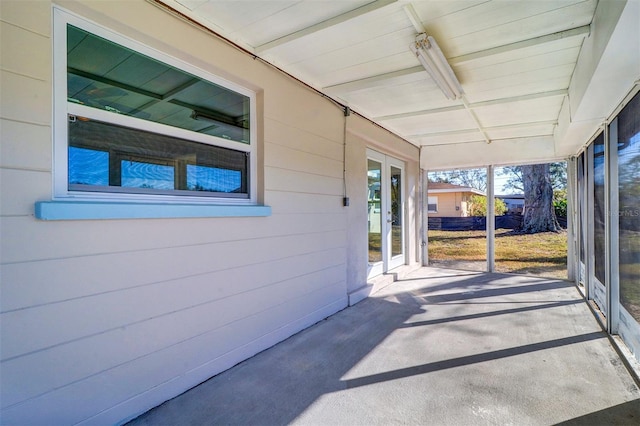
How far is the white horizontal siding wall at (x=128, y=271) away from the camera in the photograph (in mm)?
1518

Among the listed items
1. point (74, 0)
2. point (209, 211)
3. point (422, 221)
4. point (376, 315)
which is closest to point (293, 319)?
point (376, 315)

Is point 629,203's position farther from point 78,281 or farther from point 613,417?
point 78,281

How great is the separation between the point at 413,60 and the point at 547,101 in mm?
2126

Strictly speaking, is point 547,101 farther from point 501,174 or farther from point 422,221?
point 501,174

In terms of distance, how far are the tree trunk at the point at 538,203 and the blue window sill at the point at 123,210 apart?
11941 millimetres

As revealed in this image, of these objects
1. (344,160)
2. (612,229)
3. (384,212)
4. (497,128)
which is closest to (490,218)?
(497,128)

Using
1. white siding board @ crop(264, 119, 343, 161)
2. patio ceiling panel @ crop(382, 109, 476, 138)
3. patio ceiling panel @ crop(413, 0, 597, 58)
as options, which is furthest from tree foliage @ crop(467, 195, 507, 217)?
patio ceiling panel @ crop(413, 0, 597, 58)

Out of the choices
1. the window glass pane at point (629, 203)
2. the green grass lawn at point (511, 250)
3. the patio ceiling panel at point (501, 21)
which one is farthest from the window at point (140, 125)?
the green grass lawn at point (511, 250)

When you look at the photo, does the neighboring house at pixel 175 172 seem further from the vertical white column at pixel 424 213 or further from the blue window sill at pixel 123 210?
the vertical white column at pixel 424 213

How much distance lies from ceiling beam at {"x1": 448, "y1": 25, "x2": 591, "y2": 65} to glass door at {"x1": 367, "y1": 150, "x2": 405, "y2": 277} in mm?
2290

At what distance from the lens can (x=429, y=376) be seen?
7.93ft

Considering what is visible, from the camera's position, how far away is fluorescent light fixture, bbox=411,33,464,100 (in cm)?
244

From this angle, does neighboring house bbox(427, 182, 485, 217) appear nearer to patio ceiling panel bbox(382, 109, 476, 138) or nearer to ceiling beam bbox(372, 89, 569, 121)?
patio ceiling panel bbox(382, 109, 476, 138)

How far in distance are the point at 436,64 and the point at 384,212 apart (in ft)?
9.83
